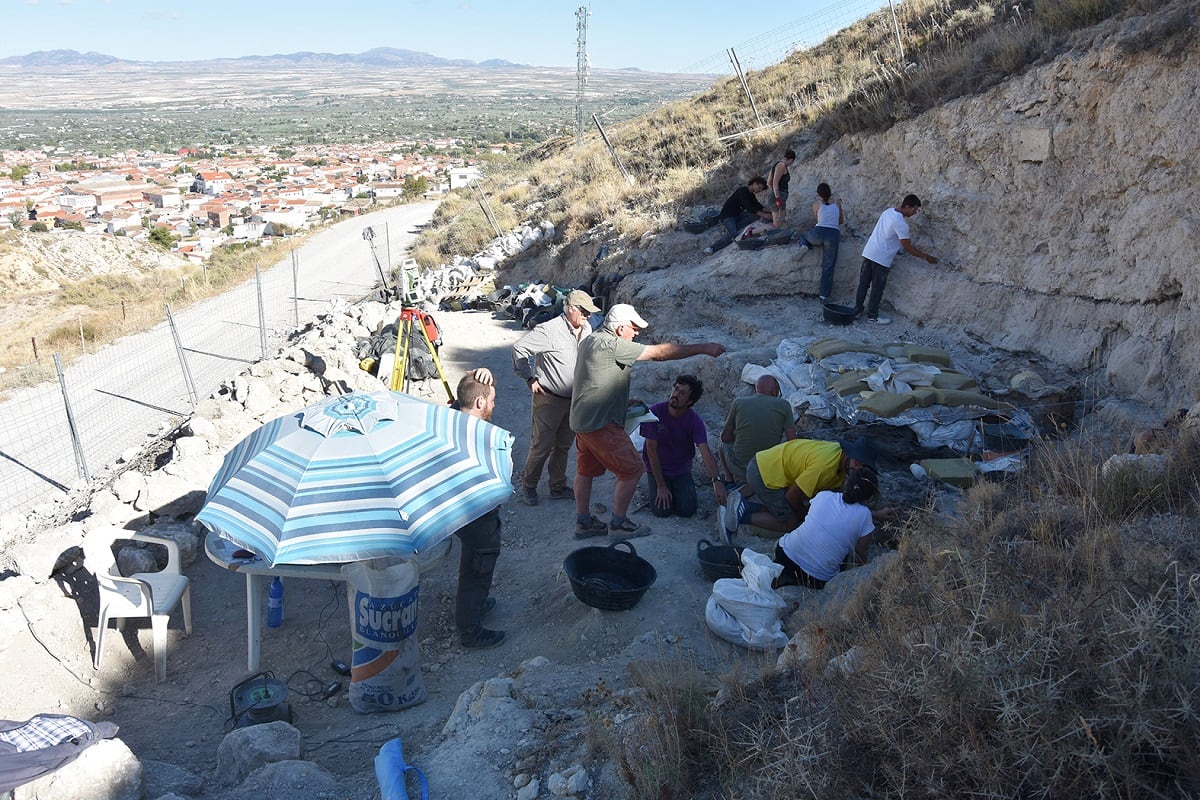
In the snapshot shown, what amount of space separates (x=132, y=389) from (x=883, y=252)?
34.7ft

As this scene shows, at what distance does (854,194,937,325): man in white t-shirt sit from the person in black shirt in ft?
9.21

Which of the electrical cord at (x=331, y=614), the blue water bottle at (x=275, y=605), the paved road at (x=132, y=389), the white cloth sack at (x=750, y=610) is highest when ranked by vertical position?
the white cloth sack at (x=750, y=610)

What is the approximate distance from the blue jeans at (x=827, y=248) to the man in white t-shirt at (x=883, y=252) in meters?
0.63

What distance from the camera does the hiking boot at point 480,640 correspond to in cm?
534

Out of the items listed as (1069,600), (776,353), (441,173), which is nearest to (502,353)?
(776,353)

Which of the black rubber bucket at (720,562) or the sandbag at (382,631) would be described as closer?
the sandbag at (382,631)

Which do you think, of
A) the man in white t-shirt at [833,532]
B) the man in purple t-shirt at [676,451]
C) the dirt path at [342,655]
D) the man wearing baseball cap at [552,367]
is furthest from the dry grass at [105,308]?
the man in white t-shirt at [833,532]

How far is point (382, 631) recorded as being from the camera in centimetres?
473

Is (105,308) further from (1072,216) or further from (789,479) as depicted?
(1072,216)

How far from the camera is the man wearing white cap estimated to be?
19.7 ft

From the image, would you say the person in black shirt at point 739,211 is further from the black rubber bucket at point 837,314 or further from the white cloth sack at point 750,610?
the white cloth sack at point 750,610

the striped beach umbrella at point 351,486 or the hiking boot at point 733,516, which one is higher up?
the striped beach umbrella at point 351,486

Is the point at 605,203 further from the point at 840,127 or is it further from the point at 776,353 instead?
the point at 776,353

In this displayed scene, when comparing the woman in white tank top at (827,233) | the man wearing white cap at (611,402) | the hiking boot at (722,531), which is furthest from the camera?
the woman in white tank top at (827,233)
